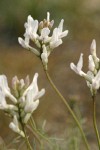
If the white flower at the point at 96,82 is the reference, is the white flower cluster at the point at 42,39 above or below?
above

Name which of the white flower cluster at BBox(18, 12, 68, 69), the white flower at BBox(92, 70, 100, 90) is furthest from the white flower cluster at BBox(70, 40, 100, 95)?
the white flower cluster at BBox(18, 12, 68, 69)

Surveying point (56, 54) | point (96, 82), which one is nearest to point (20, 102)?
point (96, 82)

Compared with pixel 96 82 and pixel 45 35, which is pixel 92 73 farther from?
pixel 45 35

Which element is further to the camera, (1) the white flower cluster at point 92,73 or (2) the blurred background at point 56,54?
(2) the blurred background at point 56,54

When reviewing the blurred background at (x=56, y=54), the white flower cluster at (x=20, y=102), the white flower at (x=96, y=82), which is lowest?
the white flower at (x=96, y=82)

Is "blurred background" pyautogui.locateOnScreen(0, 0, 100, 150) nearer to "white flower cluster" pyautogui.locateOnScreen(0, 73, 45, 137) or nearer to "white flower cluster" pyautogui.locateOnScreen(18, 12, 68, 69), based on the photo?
"white flower cluster" pyautogui.locateOnScreen(18, 12, 68, 69)

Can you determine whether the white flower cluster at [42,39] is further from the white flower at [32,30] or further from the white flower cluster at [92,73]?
the white flower cluster at [92,73]

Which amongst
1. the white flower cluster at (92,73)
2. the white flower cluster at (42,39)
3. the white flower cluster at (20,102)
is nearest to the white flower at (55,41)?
the white flower cluster at (42,39)
